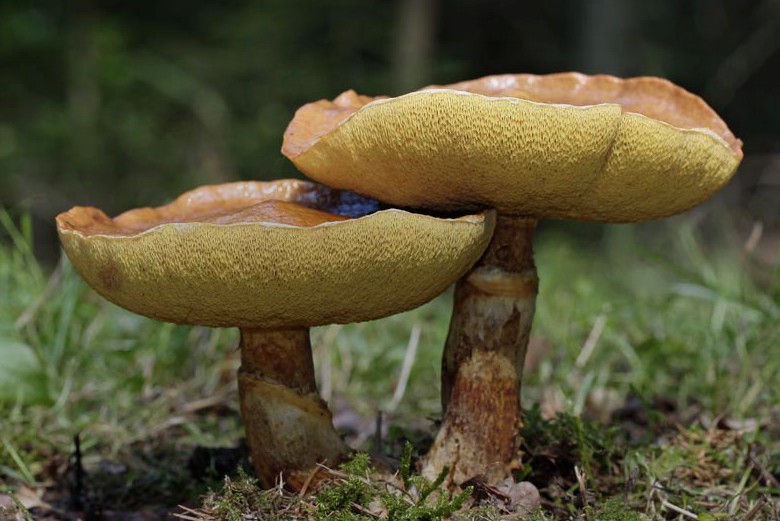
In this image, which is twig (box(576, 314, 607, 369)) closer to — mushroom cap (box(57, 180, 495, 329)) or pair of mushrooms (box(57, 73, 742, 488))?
pair of mushrooms (box(57, 73, 742, 488))

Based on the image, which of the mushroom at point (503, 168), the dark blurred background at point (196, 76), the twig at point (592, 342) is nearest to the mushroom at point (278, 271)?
the mushroom at point (503, 168)

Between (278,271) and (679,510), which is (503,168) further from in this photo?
(679,510)

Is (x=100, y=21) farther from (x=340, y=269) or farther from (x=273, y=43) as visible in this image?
(x=340, y=269)

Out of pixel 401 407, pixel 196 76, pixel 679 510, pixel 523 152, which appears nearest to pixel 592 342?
pixel 401 407

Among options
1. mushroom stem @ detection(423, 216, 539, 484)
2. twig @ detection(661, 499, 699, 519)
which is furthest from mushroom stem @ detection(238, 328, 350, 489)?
twig @ detection(661, 499, 699, 519)

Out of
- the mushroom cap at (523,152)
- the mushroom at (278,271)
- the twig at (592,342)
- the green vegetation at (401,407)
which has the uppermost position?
the mushroom cap at (523,152)

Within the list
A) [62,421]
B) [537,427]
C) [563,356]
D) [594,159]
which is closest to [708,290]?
[563,356]

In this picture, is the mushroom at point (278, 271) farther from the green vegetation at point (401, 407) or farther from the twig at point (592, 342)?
the twig at point (592, 342)
